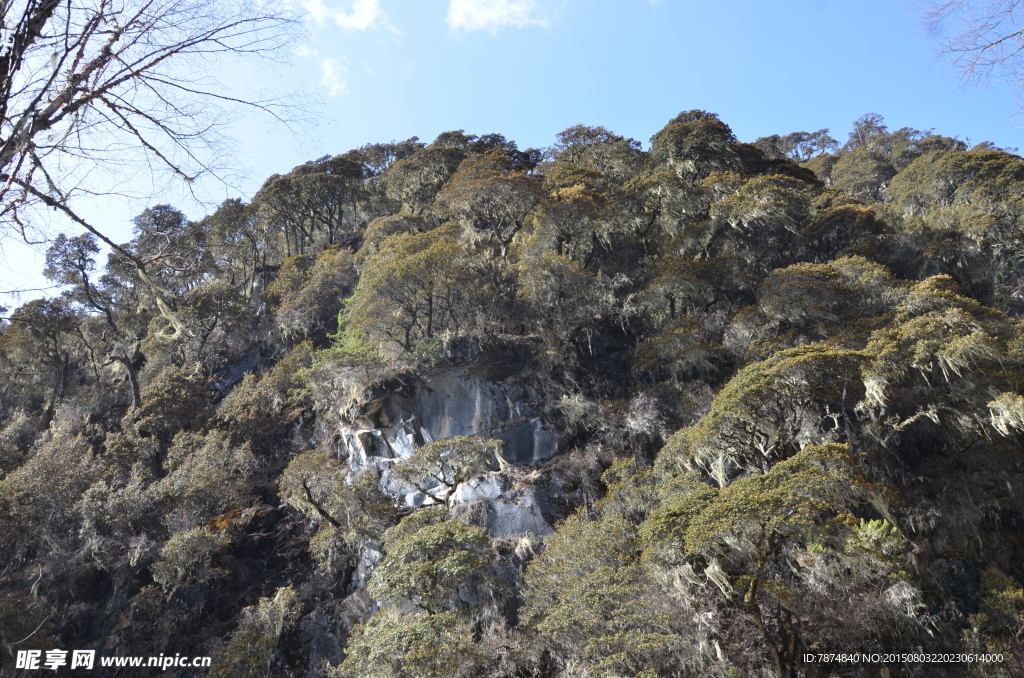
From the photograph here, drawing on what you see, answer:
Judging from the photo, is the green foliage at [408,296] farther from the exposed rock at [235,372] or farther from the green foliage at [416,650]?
the green foliage at [416,650]

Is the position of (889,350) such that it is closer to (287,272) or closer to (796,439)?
(796,439)

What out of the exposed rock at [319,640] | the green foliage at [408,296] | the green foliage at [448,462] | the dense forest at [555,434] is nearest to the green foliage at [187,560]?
the dense forest at [555,434]

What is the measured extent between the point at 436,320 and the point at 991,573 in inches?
578

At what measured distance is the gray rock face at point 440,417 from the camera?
16.0 meters

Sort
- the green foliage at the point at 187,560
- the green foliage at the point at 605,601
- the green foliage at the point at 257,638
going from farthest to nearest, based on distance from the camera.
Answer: the green foliage at the point at 187,560 → the green foliage at the point at 257,638 → the green foliage at the point at 605,601

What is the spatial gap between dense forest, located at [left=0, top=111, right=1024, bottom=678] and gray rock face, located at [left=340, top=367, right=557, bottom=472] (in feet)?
0.35

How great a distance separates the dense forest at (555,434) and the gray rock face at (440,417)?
0.35 ft

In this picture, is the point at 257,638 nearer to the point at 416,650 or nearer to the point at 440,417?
the point at 416,650

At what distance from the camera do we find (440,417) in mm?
16625

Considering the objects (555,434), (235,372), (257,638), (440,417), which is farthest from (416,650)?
(235,372)

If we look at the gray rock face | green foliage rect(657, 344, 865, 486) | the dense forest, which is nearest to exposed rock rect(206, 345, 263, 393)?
the dense forest

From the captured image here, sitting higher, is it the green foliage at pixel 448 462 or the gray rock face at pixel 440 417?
the gray rock face at pixel 440 417

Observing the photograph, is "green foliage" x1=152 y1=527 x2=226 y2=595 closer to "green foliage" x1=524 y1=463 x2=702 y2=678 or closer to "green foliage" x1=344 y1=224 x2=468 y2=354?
"green foliage" x1=344 y1=224 x2=468 y2=354

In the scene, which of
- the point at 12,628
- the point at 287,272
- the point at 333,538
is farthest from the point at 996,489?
the point at 287,272
